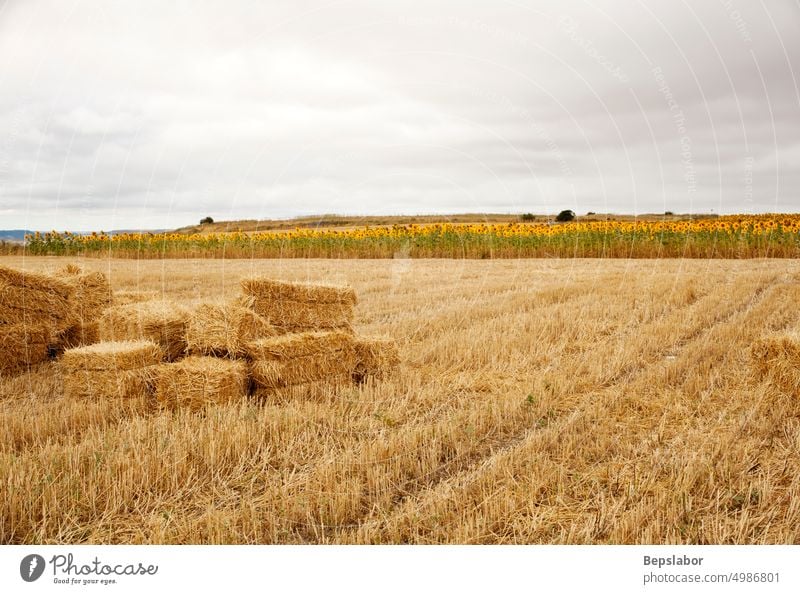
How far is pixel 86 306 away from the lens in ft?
24.1

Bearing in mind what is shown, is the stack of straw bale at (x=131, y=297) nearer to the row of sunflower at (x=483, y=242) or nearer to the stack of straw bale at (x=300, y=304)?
the stack of straw bale at (x=300, y=304)

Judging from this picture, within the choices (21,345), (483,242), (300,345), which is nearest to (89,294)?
(21,345)

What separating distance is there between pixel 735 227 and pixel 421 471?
19.8m

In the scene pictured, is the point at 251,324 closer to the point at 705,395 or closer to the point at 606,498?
the point at 606,498

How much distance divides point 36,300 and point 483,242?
17.0m

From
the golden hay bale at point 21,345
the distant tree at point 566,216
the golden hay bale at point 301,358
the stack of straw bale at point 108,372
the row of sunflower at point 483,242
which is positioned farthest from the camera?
the distant tree at point 566,216

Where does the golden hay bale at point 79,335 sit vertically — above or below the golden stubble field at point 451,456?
above

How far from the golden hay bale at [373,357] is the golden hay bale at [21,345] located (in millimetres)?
3477

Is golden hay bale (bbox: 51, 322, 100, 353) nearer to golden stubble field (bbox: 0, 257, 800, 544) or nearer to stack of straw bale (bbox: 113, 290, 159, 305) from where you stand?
stack of straw bale (bbox: 113, 290, 159, 305)

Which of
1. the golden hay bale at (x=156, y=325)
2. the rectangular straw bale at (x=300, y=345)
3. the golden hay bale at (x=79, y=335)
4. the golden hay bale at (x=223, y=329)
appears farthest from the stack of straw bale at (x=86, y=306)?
the rectangular straw bale at (x=300, y=345)

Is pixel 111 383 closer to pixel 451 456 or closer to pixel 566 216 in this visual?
pixel 451 456

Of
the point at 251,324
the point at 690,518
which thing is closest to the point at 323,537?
the point at 690,518

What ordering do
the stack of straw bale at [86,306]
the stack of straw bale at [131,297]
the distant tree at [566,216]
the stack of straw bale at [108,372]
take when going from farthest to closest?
the distant tree at [566,216]
the stack of straw bale at [131,297]
the stack of straw bale at [86,306]
the stack of straw bale at [108,372]

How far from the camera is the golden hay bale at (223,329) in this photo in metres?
5.64
